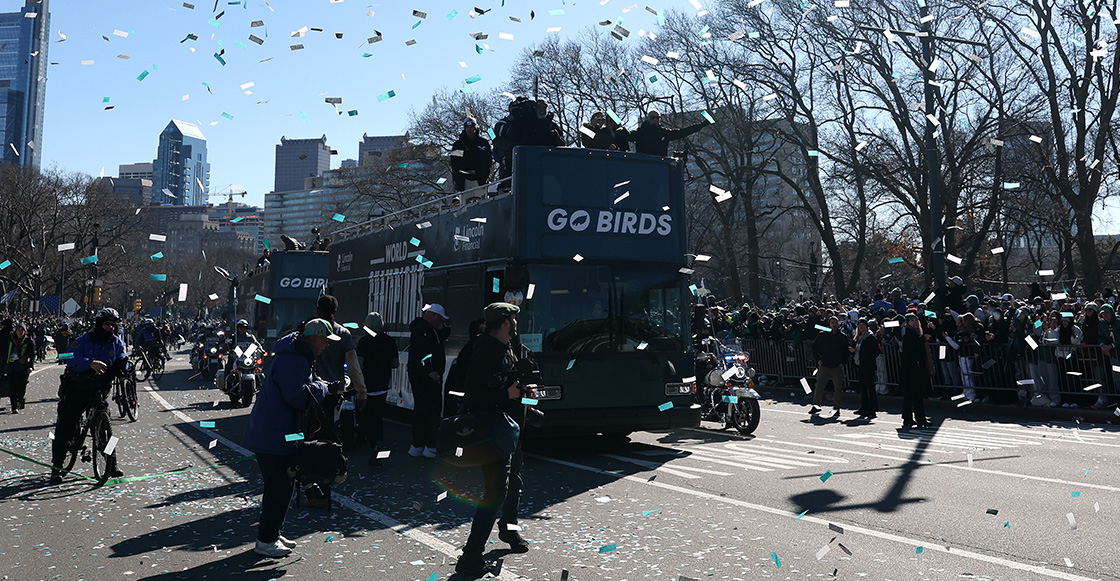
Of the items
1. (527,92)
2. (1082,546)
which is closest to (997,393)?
(1082,546)

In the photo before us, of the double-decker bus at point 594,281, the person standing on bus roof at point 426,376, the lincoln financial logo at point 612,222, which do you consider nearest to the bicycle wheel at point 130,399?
the person standing on bus roof at point 426,376

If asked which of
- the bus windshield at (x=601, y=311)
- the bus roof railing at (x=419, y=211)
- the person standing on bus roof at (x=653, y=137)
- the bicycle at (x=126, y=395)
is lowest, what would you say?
the bicycle at (x=126, y=395)

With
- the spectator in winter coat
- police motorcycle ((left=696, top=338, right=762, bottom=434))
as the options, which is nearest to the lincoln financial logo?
the spectator in winter coat

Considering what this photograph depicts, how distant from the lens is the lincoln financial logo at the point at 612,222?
1088 centimetres

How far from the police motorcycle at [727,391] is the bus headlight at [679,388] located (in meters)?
2.23

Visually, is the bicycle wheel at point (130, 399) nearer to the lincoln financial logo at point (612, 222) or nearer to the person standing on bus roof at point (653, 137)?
the lincoln financial logo at point (612, 222)

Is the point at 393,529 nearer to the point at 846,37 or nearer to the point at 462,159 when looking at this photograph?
the point at 462,159

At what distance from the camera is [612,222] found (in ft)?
36.3

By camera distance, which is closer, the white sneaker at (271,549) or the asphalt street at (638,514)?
the asphalt street at (638,514)

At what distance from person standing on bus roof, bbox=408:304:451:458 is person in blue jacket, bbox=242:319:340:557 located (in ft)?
14.3

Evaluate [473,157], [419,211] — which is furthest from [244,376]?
[473,157]

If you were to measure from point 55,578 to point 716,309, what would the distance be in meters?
20.4

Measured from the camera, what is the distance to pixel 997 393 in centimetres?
1741

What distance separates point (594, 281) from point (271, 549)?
5.53 metres
